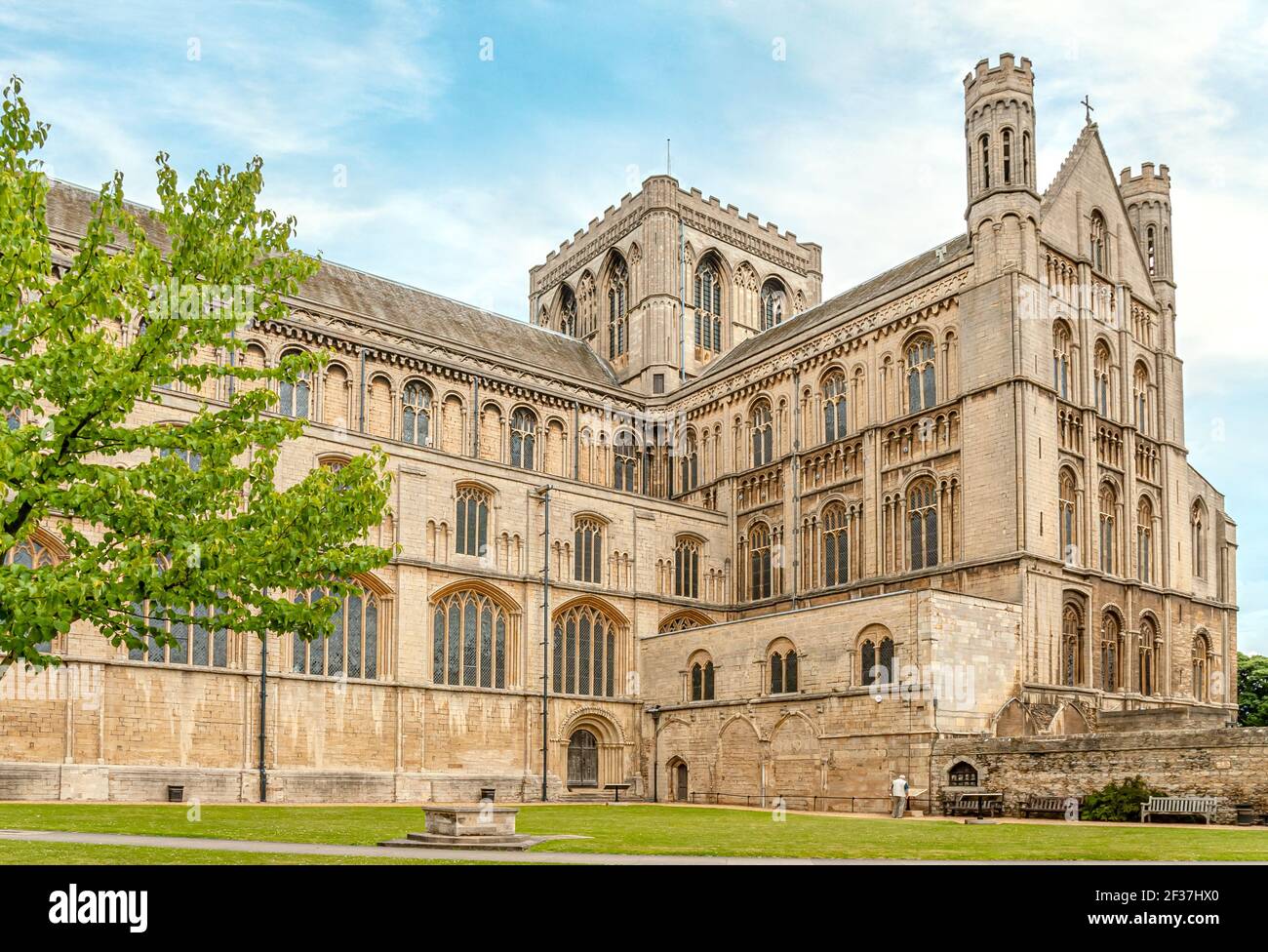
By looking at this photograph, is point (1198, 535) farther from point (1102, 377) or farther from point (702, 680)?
point (702, 680)

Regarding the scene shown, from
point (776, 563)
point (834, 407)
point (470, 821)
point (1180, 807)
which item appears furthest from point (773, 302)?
point (470, 821)

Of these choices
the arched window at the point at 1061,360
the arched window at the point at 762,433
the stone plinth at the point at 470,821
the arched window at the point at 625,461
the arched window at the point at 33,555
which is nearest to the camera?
the stone plinth at the point at 470,821

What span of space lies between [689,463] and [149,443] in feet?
154

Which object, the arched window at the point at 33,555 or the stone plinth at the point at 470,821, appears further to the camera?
the arched window at the point at 33,555

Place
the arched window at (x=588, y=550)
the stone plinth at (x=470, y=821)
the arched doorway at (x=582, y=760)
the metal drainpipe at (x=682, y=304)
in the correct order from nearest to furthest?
1. the stone plinth at (x=470, y=821)
2. the arched doorway at (x=582, y=760)
3. the arched window at (x=588, y=550)
4. the metal drainpipe at (x=682, y=304)

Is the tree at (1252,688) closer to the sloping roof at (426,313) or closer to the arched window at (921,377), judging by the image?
the arched window at (921,377)

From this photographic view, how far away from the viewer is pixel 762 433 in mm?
59406

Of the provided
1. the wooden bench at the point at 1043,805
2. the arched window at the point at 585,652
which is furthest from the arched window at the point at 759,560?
the wooden bench at the point at 1043,805

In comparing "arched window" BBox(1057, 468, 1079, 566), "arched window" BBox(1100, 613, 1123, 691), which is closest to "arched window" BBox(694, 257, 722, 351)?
"arched window" BBox(1057, 468, 1079, 566)

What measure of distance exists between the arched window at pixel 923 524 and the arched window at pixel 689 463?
14424mm

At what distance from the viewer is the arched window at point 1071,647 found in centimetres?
4656

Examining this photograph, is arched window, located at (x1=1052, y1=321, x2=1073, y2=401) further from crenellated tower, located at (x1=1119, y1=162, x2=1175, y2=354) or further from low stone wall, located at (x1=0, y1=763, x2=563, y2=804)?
low stone wall, located at (x1=0, y1=763, x2=563, y2=804)

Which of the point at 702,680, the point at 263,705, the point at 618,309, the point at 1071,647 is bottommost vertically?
the point at 263,705

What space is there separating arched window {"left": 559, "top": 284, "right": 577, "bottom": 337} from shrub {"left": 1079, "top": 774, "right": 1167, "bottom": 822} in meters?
47.5
